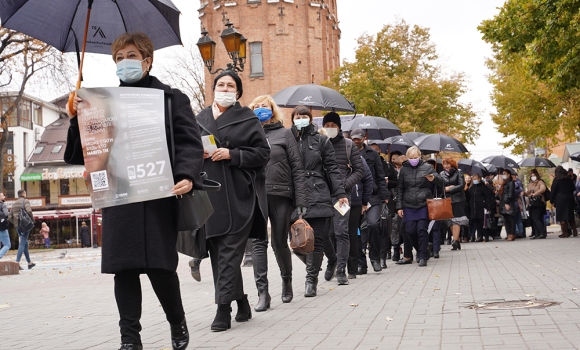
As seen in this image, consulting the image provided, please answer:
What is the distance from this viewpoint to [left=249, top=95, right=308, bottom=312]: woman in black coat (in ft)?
29.9

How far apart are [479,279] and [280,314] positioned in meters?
4.22

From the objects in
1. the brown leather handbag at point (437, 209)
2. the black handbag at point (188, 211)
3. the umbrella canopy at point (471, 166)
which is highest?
the umbrella canopy at point (471, 166)

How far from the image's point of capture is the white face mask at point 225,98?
771cm

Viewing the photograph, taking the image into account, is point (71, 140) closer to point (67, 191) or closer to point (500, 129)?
point (500, 129)

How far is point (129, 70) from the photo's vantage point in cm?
557

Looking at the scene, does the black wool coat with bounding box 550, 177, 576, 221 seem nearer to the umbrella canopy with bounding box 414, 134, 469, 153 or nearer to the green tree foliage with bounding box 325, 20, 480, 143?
the umbrella canopy with bounding box 414, 134, 469, 153

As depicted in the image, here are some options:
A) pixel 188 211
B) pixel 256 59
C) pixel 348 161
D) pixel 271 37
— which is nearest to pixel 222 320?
pixel 188 211

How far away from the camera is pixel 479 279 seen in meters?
11.5

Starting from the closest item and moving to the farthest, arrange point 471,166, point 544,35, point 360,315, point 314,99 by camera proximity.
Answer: point 360,315
point 314,99
point 544,35
point 471,166

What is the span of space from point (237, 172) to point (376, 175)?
6.68 meters

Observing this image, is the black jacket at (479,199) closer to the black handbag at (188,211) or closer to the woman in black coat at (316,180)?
the woman in black coat at (316,180)

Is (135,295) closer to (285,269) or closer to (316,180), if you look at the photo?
(285,269)

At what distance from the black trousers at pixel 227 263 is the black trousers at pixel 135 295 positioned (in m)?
1.45

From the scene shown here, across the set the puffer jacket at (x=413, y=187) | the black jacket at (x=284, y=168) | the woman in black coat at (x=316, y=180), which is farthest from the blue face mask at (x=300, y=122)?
the puffer jacket at (x=413, y=187)
